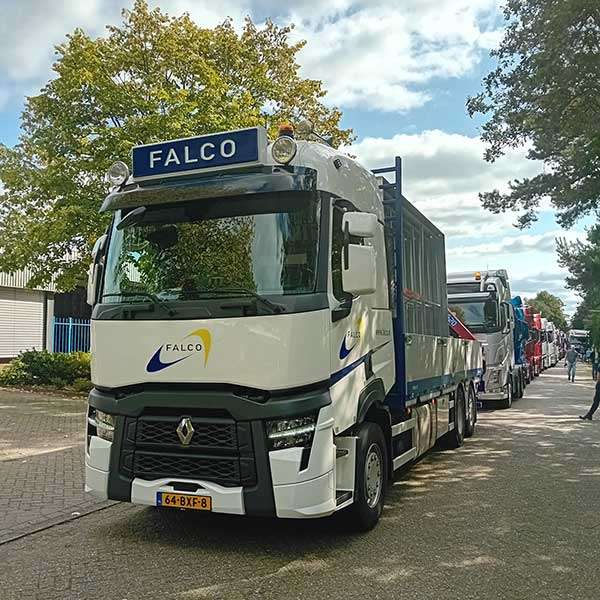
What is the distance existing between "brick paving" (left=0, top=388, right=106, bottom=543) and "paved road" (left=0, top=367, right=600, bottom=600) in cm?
35

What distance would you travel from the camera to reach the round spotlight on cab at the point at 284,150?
17.9ft

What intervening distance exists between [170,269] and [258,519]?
8.37 ft

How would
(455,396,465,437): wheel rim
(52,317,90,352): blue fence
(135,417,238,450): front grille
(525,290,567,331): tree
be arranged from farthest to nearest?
(525,290,567,331): tree
(52,317,90,352): blue fence
(455,396,465,437): wheel rim
(135,417,238,450): front grille

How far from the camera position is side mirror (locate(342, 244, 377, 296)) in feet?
17.5

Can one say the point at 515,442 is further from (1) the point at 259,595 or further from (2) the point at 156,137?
(2) the point at 156,137

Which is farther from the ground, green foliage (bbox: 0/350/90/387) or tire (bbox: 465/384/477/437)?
green foliage (bbox: 0/350/90/387)

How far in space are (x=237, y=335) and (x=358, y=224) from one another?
4.54ft

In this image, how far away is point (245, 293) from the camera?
203 inches

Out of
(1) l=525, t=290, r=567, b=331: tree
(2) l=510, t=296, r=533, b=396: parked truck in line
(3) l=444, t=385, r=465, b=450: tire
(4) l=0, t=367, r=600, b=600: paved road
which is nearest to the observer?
(4) l=0, t=367, r=600, b=600: paved road

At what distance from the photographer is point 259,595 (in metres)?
4.45

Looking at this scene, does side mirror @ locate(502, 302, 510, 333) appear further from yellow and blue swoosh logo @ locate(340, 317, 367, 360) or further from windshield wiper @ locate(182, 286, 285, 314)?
windshield wiper @ locate(182, 286, 285, 314)

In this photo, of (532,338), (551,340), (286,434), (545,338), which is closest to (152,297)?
(286,434)

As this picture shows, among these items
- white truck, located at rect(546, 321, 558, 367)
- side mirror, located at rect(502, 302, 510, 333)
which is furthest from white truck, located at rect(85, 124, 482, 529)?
white truck, located at rect(546, 321, 558, 367)

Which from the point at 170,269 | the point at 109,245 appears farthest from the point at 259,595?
the point at 109,245
